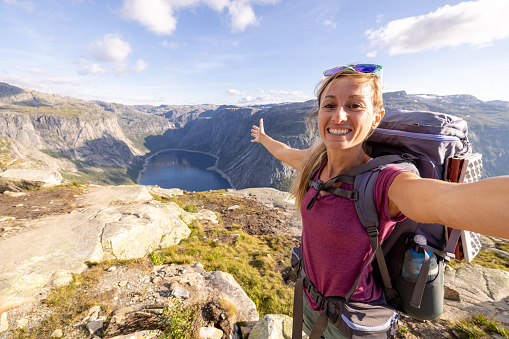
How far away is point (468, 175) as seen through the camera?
2424 millimetres

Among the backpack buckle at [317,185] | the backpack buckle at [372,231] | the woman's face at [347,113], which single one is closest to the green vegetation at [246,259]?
the backpack buckle at [317,185]

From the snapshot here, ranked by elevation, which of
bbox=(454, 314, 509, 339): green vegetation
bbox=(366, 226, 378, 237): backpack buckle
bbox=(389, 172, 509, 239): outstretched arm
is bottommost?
bbox=(454, 314, 509, 339): green vegetation

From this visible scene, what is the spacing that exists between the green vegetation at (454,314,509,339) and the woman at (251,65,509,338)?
245 inches

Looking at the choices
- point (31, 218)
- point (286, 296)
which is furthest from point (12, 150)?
point (286, 296)

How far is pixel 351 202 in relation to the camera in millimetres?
2301

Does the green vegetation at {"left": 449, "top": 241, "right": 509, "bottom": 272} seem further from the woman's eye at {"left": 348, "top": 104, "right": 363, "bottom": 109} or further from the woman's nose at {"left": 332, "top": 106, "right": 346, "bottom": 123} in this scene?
the woman's nose at {"left": 332, "top": 106, "right": 346, "bottom": 123}

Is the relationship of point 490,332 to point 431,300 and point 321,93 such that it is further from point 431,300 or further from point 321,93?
point 321,93

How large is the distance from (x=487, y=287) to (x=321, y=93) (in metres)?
12.6

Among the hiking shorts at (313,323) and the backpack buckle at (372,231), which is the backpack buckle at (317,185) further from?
the hiking shorts at (313,323)

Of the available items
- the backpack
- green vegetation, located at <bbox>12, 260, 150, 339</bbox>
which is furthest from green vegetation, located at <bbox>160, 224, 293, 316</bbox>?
the backpack

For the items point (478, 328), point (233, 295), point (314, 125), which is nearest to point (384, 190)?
point (314, 125)

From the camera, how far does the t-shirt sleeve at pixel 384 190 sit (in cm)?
203

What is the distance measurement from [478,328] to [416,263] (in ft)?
22.6

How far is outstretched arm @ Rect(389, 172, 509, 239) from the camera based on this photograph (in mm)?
1199
